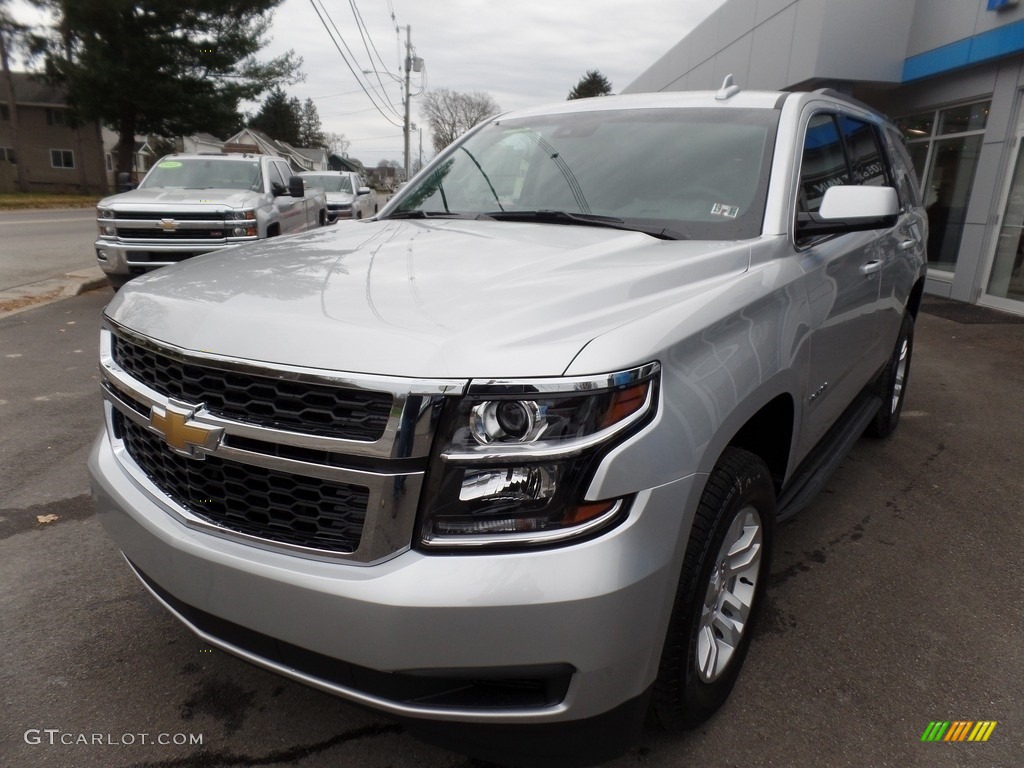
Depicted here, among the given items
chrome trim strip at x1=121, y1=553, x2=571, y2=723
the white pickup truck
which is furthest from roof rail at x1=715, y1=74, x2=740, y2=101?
the white pickup truck

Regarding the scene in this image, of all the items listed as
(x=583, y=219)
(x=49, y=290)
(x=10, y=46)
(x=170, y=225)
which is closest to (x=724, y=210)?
(x=583, y=219)

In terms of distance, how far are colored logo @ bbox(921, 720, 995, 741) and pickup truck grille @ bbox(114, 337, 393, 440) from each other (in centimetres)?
195

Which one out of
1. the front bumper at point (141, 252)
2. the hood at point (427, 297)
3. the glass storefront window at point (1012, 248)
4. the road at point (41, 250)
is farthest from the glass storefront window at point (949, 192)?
the road at point (41, 250)

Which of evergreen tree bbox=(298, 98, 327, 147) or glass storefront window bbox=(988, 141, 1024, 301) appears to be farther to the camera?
evergreen tree bbox=(298, 98, 327, 147)

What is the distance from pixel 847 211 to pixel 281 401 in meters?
1.93

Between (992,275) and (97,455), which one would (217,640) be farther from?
(992,275)

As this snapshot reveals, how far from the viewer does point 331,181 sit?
18.5 metres

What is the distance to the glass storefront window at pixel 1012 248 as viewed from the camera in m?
10.1

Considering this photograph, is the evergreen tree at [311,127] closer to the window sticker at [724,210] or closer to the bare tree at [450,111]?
the bare tree at [450,111]

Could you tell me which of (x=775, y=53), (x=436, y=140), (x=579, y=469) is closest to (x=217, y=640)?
(x=579, y=469)

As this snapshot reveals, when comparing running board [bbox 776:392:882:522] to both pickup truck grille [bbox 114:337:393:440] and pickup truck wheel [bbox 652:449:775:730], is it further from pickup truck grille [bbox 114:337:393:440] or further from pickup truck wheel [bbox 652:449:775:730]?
pickup truck grille [bbox 114:337:393:440]

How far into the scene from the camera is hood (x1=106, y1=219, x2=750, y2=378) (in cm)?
160

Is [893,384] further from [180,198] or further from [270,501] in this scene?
[180,198]

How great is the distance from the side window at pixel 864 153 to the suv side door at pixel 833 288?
1 centimetres
